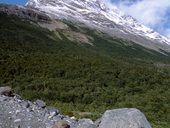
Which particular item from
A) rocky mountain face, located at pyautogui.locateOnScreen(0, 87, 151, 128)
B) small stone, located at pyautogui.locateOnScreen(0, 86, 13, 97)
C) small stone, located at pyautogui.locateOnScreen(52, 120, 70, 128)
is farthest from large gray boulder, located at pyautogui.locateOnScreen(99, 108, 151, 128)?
small stone, located at pyautogui.locateOnScreen(0, 86, 13, 97)

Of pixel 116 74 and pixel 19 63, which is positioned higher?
pixel 116 74

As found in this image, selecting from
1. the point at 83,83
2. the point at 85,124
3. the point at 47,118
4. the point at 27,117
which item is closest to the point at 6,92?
the point at 27,117

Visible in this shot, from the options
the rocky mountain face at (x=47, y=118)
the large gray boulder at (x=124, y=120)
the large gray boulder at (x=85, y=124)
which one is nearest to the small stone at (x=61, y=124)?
the rocky mountain face at (x=47, y=118)

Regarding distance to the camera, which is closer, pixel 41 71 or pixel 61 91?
pixel 61 91

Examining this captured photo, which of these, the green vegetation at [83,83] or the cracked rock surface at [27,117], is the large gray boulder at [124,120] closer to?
the cracked rock surface at [27,117]

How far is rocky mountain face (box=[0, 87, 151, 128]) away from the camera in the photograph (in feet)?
71.5

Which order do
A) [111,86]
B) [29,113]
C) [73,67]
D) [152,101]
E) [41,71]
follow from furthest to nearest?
[73,67]
[41,71]
[111,86]
[152,101]
[29,113]

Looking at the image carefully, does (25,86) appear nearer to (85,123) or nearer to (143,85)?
(143,85)

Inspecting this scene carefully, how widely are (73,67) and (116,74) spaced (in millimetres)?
18294

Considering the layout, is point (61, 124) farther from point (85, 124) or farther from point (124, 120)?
point (124, 120)

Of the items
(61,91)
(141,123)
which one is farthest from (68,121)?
(61,91)

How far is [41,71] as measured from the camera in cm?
16712

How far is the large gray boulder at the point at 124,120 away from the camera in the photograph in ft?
70.5

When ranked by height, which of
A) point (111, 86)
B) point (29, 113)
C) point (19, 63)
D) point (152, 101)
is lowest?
point (19, 63)
